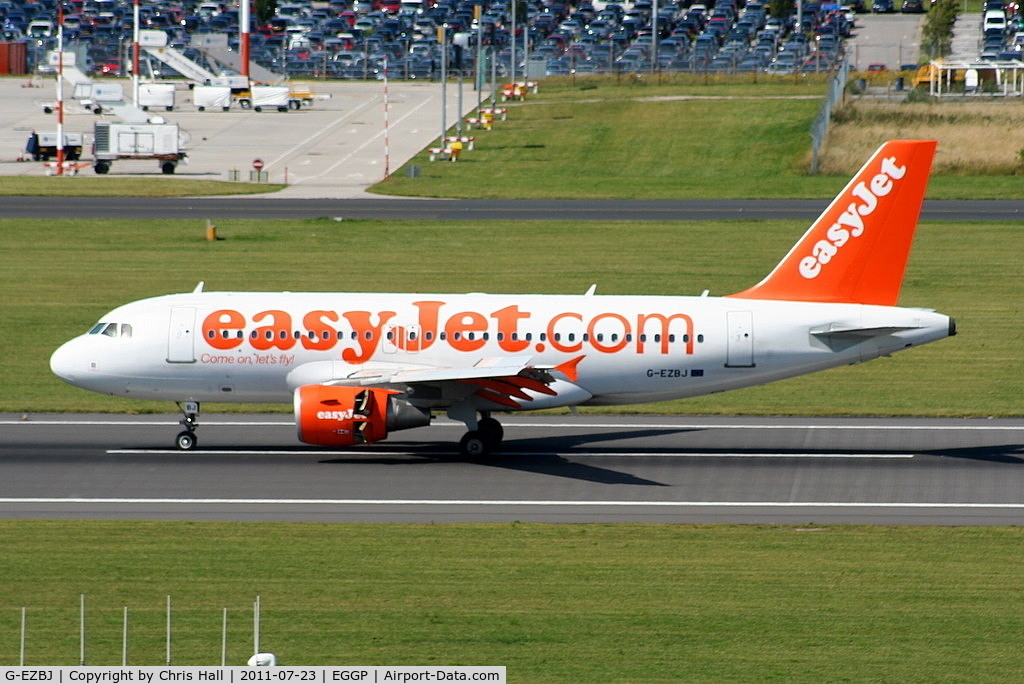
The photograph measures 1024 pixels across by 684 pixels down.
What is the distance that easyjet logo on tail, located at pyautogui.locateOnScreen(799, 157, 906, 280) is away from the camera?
118 feet

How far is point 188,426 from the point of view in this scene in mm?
37031

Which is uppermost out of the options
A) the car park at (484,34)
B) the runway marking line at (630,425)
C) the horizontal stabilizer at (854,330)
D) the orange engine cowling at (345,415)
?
the car park at (484,34)

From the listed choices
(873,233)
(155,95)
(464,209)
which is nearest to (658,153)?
(464,209)

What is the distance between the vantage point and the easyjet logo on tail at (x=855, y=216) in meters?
36.0

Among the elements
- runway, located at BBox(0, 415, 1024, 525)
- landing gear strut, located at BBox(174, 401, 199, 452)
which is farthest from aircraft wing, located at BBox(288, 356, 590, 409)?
landing gear strut, located at BBox(174, 401, 199, 452)

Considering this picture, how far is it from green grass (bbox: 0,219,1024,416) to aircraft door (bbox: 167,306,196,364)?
717cm

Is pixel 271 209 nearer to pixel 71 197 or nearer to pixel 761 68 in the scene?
pixel 71 197

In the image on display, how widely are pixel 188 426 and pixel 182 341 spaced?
2500 millimetres

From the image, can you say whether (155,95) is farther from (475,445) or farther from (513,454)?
(475,445)

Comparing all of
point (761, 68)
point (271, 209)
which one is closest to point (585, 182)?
point (271, 209)

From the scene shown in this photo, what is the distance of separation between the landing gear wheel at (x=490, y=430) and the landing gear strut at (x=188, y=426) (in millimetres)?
7513

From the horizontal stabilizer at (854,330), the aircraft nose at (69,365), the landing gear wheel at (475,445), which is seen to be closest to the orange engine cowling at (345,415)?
the landing gear wheel at (475,445)

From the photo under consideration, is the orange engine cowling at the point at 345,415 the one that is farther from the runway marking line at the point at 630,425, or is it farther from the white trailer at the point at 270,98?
the white trailer at the point at 270,98

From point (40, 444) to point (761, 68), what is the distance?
122574mm
